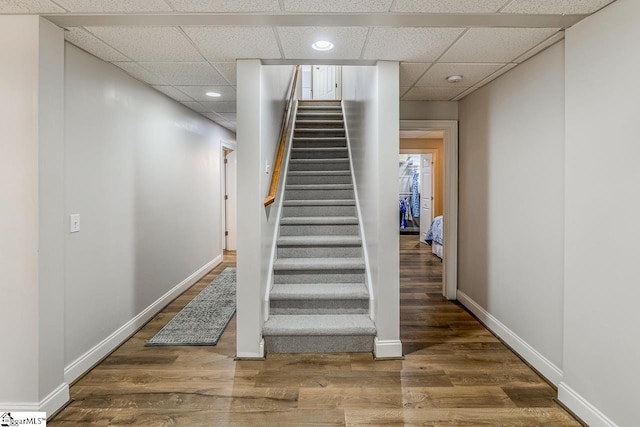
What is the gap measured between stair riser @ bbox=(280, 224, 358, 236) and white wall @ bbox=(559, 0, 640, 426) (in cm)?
198

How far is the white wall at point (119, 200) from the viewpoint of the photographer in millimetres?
2264

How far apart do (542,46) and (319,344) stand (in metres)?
2.60

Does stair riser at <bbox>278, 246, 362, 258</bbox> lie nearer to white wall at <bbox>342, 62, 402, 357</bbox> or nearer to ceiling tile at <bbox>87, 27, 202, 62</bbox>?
white wall at <bbox>342, 62, 402, 357</bbox>

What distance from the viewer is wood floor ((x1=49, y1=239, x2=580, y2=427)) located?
1.90 metres

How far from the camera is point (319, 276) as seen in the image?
10.3 ft

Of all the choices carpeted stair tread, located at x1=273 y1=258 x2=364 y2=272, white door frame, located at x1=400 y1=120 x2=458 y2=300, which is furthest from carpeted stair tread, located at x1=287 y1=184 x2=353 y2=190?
carpeted stair tread, located at x1=273 y1=258 x2=364 y2=272

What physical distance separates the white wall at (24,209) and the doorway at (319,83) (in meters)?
5.94

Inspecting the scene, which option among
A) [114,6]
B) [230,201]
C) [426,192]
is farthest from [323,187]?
[426,192]

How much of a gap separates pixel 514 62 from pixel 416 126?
1259 millimetres

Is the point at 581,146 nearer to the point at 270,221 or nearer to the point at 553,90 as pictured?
the point at 553,90

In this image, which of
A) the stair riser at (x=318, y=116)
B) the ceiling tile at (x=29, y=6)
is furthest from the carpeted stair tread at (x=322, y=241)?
the stair riser at (x=318, y=116)

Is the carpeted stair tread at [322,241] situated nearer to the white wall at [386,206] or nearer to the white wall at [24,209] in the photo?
the white wall at [386,206]

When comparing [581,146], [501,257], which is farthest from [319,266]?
[581,146]

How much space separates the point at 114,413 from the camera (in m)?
1.93
